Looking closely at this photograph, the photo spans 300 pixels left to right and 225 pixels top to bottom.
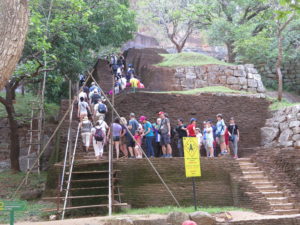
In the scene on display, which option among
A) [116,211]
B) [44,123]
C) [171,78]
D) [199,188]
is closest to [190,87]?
[171,78]

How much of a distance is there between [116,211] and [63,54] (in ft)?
25.5

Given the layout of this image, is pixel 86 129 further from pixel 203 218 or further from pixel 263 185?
pixel 263 185

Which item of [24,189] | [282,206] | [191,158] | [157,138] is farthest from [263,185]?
[24,189]

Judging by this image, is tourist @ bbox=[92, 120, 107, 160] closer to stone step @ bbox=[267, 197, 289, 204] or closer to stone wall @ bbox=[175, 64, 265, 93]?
stone step @ bbox=[267, 197, 289, 204]

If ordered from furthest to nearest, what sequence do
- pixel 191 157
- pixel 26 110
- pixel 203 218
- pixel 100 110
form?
pixel 26 110, pixel 100 110, pixel 191 157, pixel 203 218

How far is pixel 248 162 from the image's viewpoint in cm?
1359

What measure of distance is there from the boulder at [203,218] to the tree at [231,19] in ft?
47.1

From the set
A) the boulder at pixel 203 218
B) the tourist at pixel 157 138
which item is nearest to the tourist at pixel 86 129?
the tourist at pixel 157 138

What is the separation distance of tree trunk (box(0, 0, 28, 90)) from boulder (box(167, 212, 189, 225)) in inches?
218

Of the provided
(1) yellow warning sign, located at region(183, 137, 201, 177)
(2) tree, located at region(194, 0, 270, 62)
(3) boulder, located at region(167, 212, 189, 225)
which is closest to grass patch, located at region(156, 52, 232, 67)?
(2) tree, located at region(194, 0, 270, 62)

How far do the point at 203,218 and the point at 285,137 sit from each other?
22.2 ft

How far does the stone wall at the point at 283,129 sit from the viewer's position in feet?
48.8

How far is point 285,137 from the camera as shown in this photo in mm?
15219

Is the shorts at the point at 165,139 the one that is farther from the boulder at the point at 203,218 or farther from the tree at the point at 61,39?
the tree at the point at 61,39
